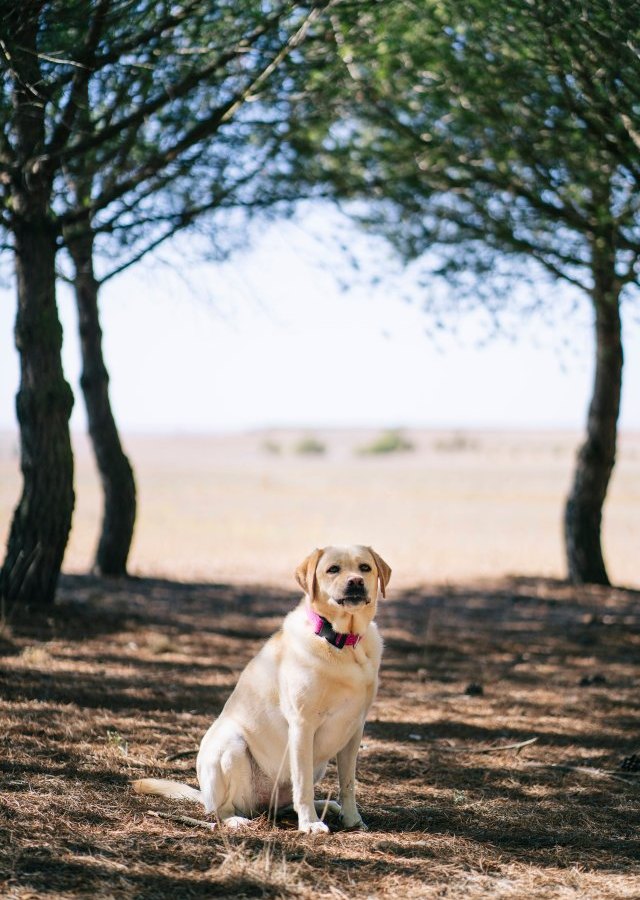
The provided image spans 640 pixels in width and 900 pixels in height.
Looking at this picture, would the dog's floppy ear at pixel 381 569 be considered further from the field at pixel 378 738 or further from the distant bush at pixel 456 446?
the distant bush at pixel 456 446

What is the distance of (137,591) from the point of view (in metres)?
13.3

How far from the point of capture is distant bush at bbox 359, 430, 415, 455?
10919 centimetres

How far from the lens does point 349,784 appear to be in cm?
487

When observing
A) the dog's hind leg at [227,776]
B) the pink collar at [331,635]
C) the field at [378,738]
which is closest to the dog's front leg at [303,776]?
the field at [378,738]

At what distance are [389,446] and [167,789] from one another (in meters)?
106

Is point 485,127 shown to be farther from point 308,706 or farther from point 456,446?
point 456,446

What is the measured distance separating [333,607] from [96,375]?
9.95 m

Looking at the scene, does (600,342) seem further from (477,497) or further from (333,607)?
(477,497)

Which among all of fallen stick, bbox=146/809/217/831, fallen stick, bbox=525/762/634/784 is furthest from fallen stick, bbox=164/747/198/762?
fallen stick, bbox=525/762/634/784

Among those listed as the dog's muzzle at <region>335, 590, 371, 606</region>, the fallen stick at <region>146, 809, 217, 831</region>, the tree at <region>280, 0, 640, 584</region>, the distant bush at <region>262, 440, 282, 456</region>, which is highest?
the distant bush at <region>262, 440, 282, 456</region>

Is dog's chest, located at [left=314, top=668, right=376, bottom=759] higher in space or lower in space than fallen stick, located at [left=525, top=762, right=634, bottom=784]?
higher

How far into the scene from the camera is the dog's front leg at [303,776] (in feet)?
15.2

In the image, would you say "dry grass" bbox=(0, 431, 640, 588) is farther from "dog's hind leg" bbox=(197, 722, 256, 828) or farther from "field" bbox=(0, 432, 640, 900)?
"dog's hind leg" bbox=(197, 722, 256, 828)

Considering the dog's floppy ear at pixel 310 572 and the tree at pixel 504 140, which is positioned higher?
the tree at pixel 504 140
